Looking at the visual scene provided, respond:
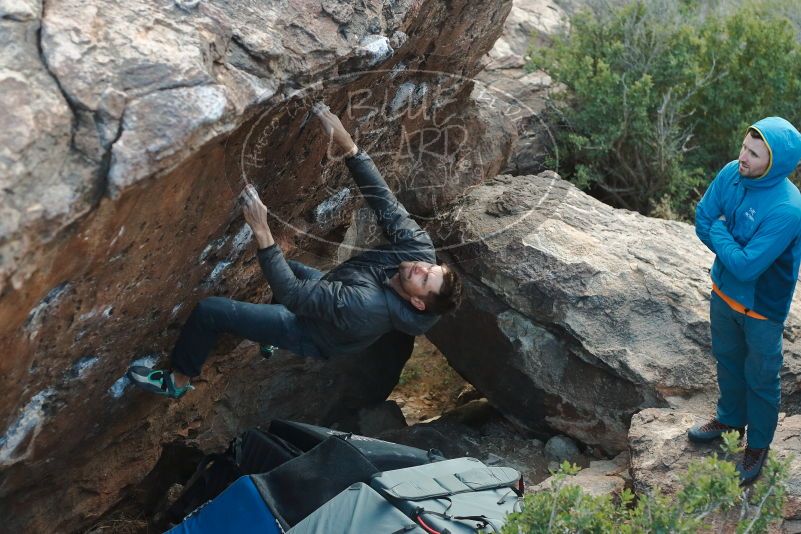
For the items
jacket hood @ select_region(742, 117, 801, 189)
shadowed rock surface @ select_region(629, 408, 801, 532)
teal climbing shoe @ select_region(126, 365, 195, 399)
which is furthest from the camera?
shadowed rock surface @ select_region(629, 408, 801, 532)

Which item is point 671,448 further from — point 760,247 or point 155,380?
point 155,380

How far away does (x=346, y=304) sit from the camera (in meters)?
4.07

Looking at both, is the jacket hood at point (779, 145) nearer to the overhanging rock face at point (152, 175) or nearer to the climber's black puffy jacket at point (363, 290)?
the climber's black puffy jacket at point (363, 290)

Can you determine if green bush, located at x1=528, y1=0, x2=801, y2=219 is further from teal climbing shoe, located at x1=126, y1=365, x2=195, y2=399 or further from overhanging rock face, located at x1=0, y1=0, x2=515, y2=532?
teal climbing shoe, located at x1=126, y1=365, x2=195, y2=399

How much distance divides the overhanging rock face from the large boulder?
902 millimetres

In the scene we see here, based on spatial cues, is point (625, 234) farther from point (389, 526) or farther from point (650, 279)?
point (389, 526)

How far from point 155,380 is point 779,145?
3046mm

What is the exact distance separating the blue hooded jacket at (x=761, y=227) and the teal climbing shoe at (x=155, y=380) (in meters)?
2.61

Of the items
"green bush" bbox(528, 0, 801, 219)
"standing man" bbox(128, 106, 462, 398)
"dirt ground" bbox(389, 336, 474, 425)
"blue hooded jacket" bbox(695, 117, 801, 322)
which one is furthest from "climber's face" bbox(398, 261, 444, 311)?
"green bush" bbox(528, 0, 801, 219)

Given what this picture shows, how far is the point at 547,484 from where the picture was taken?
16.1ft

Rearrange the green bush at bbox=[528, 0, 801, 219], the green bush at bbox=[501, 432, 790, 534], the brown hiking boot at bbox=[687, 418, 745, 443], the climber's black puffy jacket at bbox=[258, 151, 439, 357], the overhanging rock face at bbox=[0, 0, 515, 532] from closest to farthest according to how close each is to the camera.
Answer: the overhanging rock face at bbox=[0, 0, 515, 532]
the green bush at bbox=[501, 432, 790, 534]
the climber's black puffy jacket at bbox=[258, 151, 439, 357]
the brown hiking boot at bbox=[687, 418, 745, 443]
the green bush at bbox=[528, 0, 801, 219]

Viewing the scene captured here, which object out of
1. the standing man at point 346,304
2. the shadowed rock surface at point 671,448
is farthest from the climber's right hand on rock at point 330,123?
the shadowed rock surface at point 671,448

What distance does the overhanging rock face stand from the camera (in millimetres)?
2938

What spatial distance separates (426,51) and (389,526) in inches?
111
